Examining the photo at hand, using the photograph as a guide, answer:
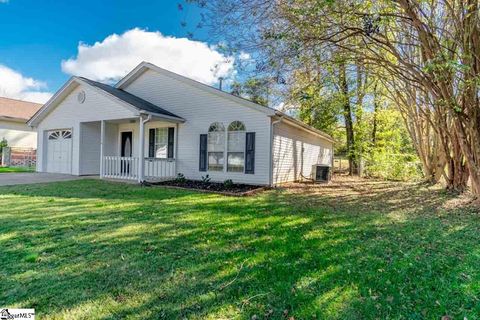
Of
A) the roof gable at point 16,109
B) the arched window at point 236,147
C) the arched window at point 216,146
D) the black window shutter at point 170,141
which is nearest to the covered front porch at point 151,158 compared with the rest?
the black window shutter at point 170,141

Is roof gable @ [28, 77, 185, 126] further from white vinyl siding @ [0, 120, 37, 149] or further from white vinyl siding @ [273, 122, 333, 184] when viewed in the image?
white vinyl siding @ [0, 120, 37, 149]

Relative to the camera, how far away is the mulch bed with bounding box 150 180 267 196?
930 centimetres

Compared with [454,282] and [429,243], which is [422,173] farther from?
[454,282]

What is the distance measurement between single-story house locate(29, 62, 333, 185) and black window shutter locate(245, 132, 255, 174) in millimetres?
37

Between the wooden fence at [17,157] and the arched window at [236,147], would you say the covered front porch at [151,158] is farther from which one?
the wooden fence at [17,157]

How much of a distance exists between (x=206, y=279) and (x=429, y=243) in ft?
11.7

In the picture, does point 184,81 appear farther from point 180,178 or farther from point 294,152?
point 294,152

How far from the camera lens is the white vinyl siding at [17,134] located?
878 inches

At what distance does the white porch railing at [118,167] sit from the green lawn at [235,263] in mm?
6005

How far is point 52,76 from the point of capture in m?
23.8

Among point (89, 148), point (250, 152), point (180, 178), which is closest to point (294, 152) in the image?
point (250, 152)

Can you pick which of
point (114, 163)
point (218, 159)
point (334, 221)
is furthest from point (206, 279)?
point (114, 163)

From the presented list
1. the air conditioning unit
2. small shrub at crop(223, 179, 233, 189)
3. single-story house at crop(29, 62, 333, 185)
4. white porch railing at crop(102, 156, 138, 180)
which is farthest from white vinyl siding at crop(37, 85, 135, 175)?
the air conditioning unit

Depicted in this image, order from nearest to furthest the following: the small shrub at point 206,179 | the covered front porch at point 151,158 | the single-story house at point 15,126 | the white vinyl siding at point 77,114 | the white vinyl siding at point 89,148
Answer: the small shrub at point 206,179 < the white vinyl siding at point 77,114 < the covered front porch at point 151,158 < the white vinyl siding at point 89,148 < the single-story house at point 15,126
